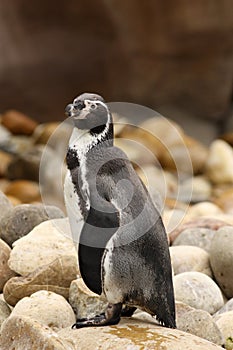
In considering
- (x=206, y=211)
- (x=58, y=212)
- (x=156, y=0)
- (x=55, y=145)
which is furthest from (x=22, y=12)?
(x=58, y=212)

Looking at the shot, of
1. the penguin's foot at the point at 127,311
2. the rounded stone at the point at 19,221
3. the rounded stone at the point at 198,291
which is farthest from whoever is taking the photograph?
the rounded stone at the point at 19,221

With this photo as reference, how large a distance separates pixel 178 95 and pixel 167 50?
1.49 feet

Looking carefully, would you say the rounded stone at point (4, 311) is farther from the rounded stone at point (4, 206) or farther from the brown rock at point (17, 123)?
the brown rock at point (17, 123)

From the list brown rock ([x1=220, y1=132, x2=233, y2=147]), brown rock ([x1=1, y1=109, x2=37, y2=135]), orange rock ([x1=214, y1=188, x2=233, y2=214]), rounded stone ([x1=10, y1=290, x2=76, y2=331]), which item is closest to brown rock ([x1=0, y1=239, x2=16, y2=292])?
rounded stone ([x1=10, y1=290, x2=76, y2=331])

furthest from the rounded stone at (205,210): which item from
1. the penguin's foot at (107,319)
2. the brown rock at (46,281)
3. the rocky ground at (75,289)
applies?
the penguin's foot at (107,319)

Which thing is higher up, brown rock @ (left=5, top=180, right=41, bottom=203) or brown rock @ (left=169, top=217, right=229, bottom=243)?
brown rock @ (left=169, top=217, right=229, bottom=243)

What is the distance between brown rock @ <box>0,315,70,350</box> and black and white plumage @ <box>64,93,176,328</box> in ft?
0.67

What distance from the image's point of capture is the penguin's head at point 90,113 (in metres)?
2.13

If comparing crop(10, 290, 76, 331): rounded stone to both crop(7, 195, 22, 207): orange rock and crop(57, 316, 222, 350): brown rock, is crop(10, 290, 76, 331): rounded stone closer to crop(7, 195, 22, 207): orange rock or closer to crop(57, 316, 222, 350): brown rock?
crop(57, 316, 222, 350): brown rock

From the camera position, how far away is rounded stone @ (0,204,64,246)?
9.89ft

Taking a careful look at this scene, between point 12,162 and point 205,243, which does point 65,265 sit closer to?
point 205,243

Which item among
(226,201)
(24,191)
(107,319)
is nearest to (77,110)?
(107,319)

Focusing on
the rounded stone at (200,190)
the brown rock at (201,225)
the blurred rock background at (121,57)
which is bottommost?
the rounded stone at (200,190)

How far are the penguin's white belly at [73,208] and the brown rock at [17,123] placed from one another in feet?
16.9
